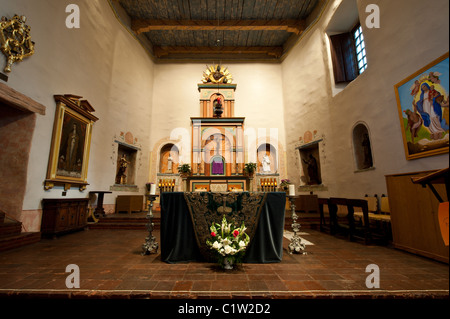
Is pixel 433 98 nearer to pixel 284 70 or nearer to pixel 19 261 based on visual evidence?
pixel 19 261

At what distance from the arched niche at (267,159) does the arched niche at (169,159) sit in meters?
3.96

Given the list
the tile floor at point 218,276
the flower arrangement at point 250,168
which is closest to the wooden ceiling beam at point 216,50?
the flower arrangement at point 250,168

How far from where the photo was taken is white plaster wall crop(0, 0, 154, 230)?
4.51 metres

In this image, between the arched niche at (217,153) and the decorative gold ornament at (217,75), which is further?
the decorative gold ornament at (217,75)

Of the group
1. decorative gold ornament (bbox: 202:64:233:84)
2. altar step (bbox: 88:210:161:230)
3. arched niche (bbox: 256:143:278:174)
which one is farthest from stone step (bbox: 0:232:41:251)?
decorative gold ornament (bbox: 202:64:233:84)

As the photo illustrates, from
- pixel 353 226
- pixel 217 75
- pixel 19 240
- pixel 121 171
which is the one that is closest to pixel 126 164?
pixel 121 171

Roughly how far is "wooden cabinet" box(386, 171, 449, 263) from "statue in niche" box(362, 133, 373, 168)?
2.16m

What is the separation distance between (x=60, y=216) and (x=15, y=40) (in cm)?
366

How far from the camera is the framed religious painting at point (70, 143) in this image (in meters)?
4.93

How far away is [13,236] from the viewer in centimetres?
380

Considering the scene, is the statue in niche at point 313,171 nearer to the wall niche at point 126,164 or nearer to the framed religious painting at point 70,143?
the wall niche at point 126,164

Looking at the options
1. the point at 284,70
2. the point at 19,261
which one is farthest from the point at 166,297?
the point at 284,70

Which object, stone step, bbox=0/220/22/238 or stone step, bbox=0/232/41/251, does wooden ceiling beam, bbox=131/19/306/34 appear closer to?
stone step, bbox=0/220/22/238

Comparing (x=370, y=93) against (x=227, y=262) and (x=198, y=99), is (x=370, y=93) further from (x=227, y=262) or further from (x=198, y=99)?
(x=198, y=99)
